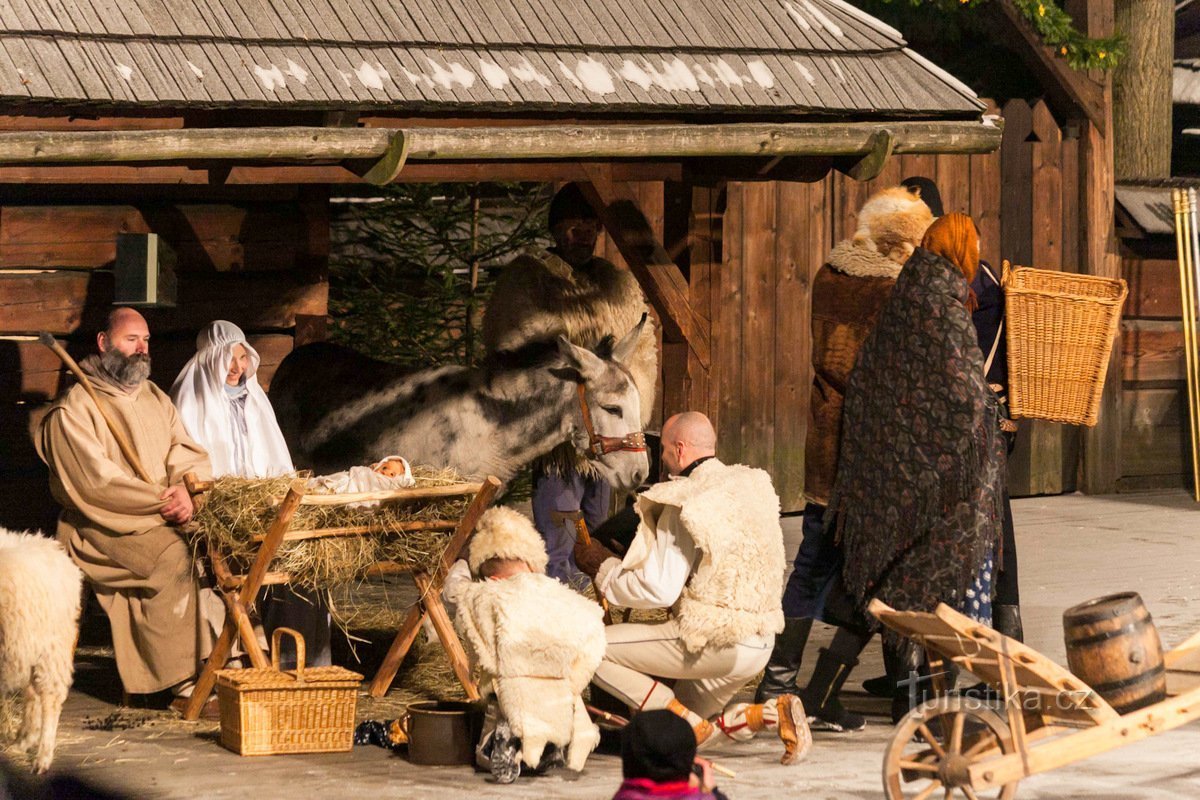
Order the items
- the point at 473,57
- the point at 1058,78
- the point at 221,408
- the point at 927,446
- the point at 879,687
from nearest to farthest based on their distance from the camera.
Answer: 1. the point at 927,446
2. the point at 879,687
3. the point at 473,57
4. the point at 221,408
5. the point at 1058,78

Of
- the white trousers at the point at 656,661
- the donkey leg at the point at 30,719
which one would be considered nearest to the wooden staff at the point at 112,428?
the donkey leg at the point at 30,719

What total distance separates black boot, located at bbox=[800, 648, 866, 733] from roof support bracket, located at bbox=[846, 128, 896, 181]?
2.27 meters

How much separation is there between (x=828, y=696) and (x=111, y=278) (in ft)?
14.7

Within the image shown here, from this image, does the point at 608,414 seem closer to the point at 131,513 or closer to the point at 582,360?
the point at 582,360

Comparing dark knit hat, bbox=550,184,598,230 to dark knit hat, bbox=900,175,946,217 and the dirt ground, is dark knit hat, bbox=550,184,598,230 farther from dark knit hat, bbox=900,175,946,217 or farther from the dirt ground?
the dirt ground

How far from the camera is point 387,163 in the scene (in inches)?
297

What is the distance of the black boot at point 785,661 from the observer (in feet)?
25.1

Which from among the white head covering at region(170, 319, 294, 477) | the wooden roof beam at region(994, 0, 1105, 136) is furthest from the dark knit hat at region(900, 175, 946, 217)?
the wooden roof beam at region(994, 0, 1105, 136)

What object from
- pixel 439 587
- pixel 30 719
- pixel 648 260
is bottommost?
pixel 30 719

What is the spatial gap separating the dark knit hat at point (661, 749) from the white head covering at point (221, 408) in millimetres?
4188

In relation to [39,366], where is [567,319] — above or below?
above

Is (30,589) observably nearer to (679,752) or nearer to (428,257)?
(679,752)

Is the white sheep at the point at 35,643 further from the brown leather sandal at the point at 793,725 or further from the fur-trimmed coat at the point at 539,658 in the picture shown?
the brown leather sandal at the point at 793,725

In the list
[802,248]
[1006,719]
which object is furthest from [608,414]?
[802,248]
